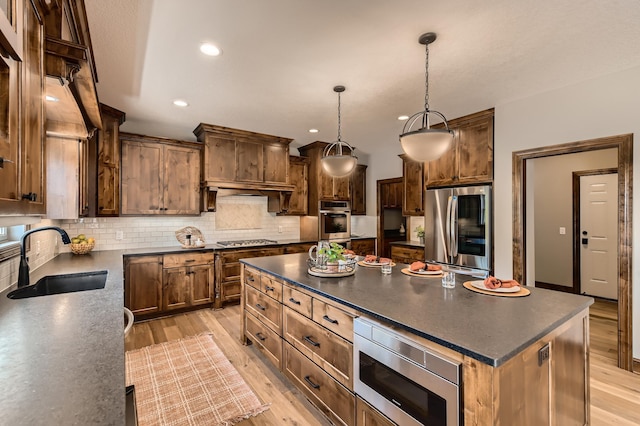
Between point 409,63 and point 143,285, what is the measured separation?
395 centimetres

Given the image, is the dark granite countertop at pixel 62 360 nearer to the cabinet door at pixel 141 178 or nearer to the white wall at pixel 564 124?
the cabinet door at pixel 141 178


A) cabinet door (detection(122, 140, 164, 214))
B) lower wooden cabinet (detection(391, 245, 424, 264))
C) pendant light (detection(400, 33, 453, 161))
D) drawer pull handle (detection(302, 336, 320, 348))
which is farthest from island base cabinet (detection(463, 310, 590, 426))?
cabinet door (detection(122, 140, 164, 214))

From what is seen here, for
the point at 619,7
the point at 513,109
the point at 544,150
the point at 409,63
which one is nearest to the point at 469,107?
the point at 513,109

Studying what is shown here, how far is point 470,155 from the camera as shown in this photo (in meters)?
3.90

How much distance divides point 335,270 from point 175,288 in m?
2.76

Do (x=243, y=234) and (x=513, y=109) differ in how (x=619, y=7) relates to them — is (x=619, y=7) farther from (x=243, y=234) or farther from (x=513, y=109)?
(x=243, y=234)

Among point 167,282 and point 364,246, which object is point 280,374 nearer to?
point 167,282

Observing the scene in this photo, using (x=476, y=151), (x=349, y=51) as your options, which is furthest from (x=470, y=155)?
(x=349, y=51)

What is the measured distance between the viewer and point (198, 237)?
4535 mm

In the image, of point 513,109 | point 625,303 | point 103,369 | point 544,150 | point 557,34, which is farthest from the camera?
point 513,109

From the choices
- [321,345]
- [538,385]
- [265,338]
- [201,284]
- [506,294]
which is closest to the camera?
[538,385]

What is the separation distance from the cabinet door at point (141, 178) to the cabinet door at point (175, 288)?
0.88 metres

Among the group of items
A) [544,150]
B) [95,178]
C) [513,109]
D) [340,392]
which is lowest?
[340,392]

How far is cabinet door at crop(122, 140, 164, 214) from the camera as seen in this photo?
4.01m
